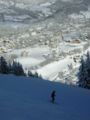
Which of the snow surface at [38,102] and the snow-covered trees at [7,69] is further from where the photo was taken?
the snow-covered trees at [7,69]

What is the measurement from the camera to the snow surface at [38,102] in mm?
35688

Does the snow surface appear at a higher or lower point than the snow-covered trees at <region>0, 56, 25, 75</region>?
higher

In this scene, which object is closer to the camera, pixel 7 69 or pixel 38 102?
pixel 38 102

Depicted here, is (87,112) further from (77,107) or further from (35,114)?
(35,114)

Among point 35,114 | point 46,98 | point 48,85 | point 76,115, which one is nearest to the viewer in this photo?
point 35,114

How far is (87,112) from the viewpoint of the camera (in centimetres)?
4244

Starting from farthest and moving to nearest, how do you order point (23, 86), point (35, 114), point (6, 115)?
1. point (23, 86)
2. point (35, 114)
3. point (6, 115)

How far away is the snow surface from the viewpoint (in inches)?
1405

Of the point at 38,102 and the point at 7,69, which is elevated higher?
the point at 38,102

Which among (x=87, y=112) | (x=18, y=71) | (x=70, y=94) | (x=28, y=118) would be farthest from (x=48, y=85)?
(x=18, y=71)

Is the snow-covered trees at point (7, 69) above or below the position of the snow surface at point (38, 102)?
below

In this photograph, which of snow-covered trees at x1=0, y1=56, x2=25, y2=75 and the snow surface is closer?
the snow surface

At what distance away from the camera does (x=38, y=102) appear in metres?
42.3

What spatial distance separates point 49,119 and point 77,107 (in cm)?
1009
